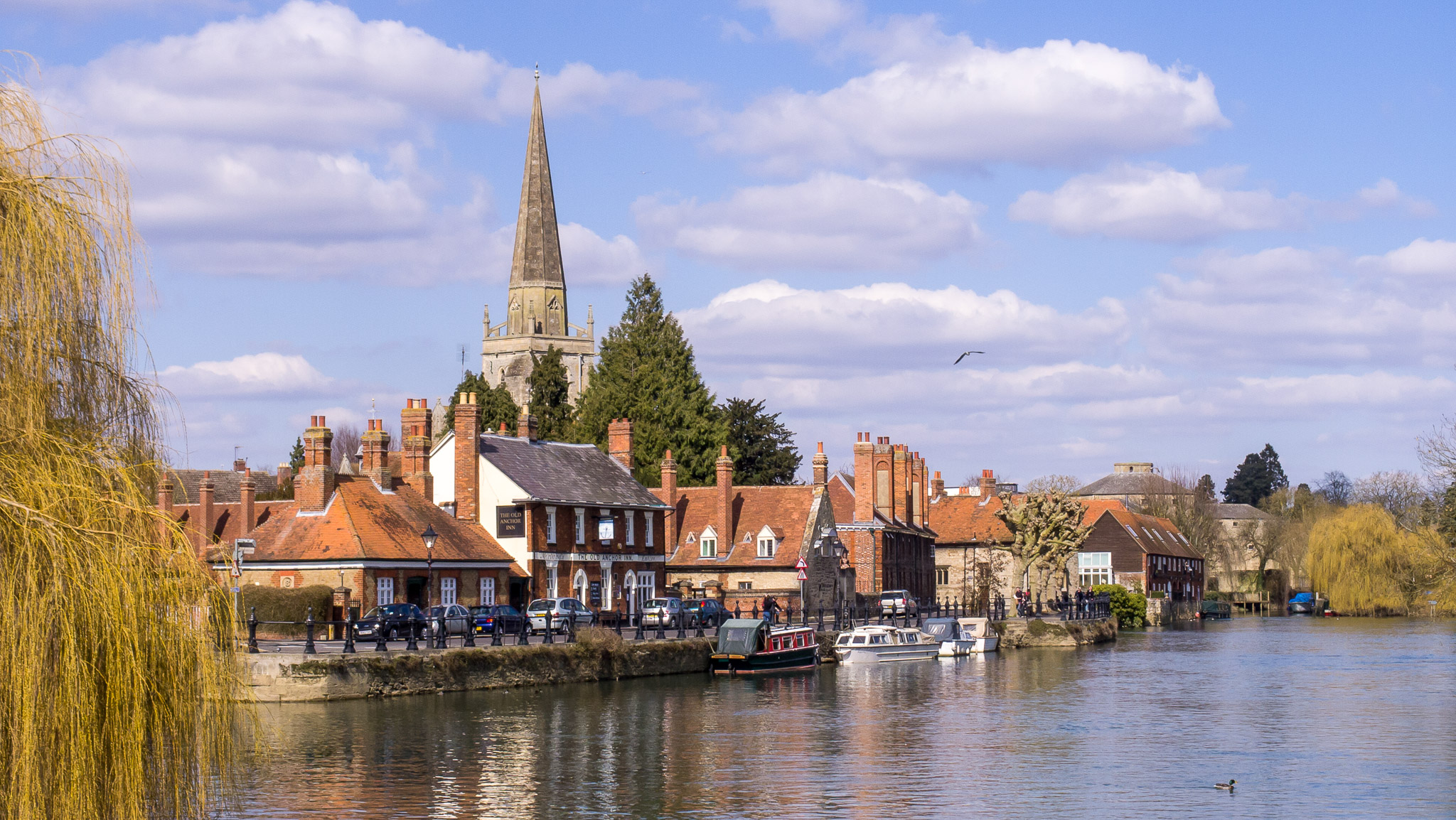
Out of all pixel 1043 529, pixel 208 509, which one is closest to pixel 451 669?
pixel 208 509

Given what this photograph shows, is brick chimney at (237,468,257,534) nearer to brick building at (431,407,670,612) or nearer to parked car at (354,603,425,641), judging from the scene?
brick building at (431,407,670,612)

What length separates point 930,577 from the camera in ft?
329

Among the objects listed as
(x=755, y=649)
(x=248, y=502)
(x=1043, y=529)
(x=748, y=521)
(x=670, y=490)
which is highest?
(x=670, y=490)

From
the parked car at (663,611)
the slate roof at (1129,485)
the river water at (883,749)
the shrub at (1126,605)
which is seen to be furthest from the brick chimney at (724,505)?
the slate roof at (1129,485)

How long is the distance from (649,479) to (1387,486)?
308ft

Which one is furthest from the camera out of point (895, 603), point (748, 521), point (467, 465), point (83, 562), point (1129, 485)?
point (1129, 485)

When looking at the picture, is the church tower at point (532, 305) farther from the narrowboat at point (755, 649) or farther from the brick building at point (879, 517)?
the narrowboat at point (755, 649)

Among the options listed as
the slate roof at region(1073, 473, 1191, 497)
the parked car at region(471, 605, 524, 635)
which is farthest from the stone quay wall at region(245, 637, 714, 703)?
the slate roof at region(1073, 473, 1191, 497)

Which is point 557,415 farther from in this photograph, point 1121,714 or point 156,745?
point 156,745

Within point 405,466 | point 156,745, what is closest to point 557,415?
point 405,466

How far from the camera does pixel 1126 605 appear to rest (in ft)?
352

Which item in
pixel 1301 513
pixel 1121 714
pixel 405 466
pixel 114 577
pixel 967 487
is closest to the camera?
pixel 114 577

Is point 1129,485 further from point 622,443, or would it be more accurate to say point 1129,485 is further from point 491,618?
point 491,618

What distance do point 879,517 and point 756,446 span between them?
2058cm
